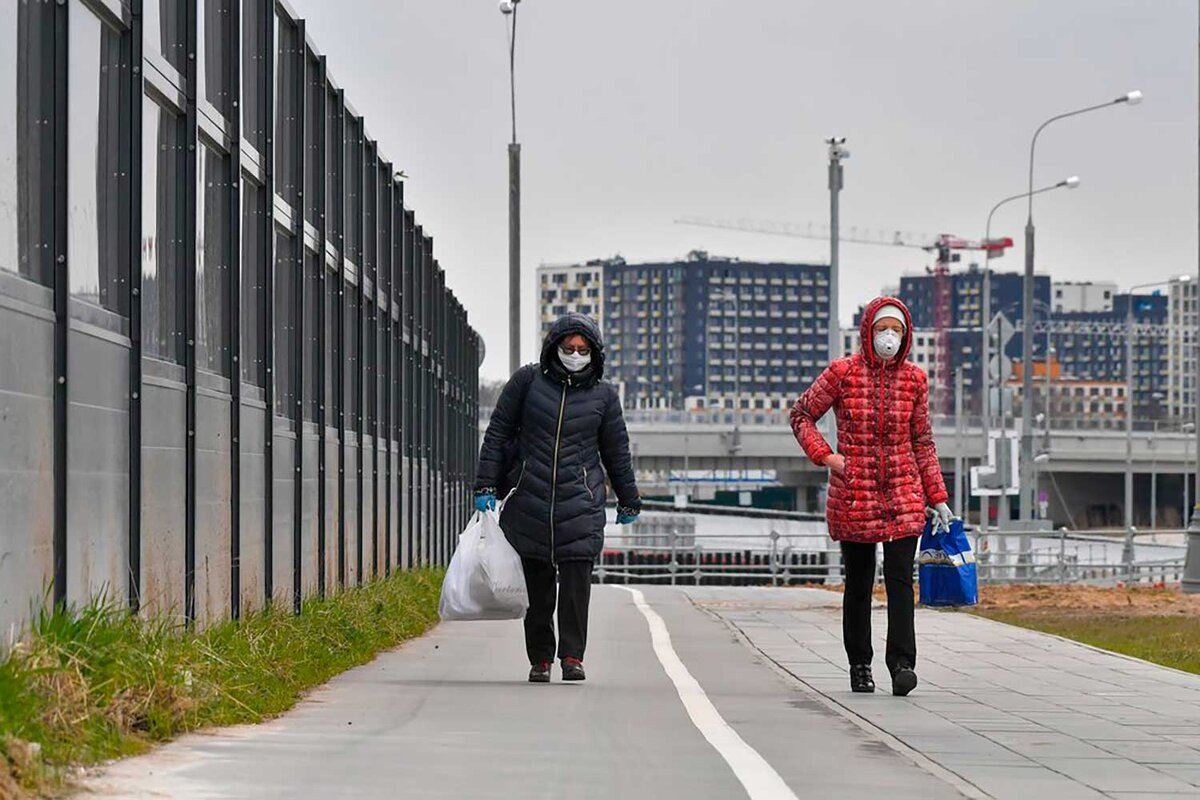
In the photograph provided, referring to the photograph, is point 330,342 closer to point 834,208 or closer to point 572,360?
point 572,360

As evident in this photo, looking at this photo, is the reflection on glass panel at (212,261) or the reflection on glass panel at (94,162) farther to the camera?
the reflection on glass panel at (212,261)

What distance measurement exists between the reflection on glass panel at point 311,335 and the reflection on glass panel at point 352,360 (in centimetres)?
191

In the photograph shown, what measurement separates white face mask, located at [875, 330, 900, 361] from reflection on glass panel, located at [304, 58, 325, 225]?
4921mm

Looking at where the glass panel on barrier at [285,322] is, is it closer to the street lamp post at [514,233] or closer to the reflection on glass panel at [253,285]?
the reflection on glass panel at [253,285]

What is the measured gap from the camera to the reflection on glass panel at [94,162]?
8.57 meters

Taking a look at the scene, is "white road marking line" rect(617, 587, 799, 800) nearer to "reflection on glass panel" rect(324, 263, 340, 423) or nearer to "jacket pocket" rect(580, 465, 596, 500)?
"jacket pocket" rect(580, 465, 596, 500)

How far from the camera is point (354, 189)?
60.2 feet

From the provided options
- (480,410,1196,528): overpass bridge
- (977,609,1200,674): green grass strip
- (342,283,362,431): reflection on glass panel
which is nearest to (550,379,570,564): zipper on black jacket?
(977,609,1200,674): green grass strip

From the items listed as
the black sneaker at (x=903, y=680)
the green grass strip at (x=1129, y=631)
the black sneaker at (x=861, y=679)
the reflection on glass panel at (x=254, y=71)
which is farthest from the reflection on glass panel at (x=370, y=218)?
the black sneaker at (x=903, y=680)

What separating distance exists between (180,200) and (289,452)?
3.82 m

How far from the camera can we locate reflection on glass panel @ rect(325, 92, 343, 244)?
1659cm

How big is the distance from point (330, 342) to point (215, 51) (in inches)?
197

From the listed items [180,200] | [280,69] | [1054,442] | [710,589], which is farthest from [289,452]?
[1054,442]

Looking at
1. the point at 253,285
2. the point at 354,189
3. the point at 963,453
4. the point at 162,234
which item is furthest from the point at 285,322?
the point at 963,453
